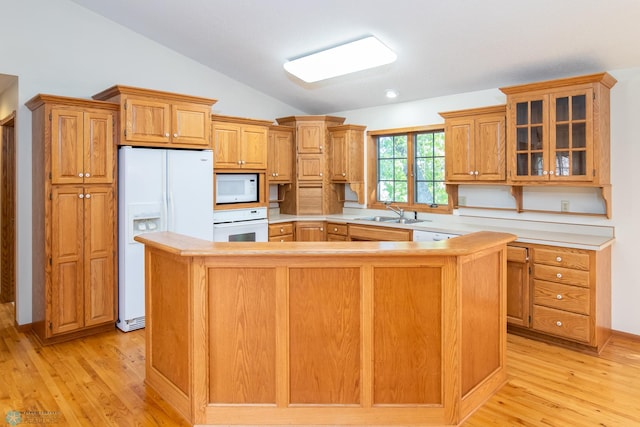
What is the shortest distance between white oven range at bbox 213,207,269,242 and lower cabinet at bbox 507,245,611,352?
262 centimetres

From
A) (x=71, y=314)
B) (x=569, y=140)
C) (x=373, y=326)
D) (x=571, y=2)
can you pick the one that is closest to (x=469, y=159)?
(x=569, y=140)

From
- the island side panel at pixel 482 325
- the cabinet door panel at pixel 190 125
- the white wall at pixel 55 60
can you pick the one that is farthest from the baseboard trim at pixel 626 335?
the white wall at pixel 55 60

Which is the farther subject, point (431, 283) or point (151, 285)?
point (151, 285)

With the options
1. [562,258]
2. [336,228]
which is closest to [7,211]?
[336,228]

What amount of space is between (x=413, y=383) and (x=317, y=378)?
19.9 inches

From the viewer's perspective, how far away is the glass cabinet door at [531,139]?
3635mm

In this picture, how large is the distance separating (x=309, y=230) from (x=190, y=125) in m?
1.96

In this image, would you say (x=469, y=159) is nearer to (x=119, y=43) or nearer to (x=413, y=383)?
(x=413, y=383)

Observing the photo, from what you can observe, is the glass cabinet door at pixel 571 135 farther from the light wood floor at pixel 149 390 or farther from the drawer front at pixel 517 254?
the light wood floor at pixel 149 390

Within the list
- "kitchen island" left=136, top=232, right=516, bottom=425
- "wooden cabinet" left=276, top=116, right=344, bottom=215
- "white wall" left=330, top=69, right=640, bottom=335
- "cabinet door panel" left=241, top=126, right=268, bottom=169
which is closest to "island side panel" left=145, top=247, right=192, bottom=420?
"kitchen island" left=136, top=232, right=516, bottom=425

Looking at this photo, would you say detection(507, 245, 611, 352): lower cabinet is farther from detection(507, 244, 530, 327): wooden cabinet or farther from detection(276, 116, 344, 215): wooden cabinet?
detection(276, 116, 344, 215): wooden cabinet

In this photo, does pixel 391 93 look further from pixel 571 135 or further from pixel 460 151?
pixel 571 135

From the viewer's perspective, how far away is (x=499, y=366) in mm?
2770

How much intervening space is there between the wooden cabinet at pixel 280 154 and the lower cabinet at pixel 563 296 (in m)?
2.90
